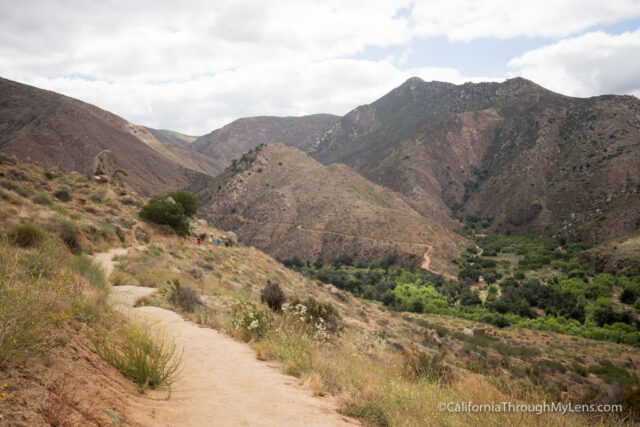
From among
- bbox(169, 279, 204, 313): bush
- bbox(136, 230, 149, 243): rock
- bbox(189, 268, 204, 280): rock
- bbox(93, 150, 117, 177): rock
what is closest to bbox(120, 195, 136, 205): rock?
bbox(136, 230, 149, 243): rock

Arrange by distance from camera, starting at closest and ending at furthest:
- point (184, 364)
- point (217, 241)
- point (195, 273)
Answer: point (184, 364) → point (195, 273) → point (217, 241)

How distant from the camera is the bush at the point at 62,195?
61.5 ft

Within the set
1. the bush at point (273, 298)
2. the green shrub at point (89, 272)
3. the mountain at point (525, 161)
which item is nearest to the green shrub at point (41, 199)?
the green shrub at point (89, 272)

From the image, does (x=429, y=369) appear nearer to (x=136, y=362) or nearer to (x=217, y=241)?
(x=136, y=362)

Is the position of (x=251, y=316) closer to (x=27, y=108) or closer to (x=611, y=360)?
(x=611, y=360)

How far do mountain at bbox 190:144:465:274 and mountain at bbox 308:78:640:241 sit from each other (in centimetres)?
2219

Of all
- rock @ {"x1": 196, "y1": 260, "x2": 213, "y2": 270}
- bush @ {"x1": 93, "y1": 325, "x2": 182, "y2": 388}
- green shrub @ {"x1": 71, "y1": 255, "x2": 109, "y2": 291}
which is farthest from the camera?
rock @ {"x1": 196, "y1": 260, "x2": 213, "y2": 270}

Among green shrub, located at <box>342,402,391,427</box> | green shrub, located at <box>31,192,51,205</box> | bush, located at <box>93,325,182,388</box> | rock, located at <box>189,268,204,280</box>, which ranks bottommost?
rock, located at <box>189,268,204,280</box>

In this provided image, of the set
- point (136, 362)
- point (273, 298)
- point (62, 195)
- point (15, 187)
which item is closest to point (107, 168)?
point (62, 195)

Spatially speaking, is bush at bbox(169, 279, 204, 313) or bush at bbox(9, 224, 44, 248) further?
bush at bbox(169, 279, 204, 313)

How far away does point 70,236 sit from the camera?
12383 millimetres

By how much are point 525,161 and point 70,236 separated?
358ft

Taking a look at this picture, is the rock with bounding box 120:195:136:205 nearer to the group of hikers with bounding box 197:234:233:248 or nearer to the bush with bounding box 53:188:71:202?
the bush with bounding box 53:188:71:202

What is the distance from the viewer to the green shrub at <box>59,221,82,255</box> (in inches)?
473
